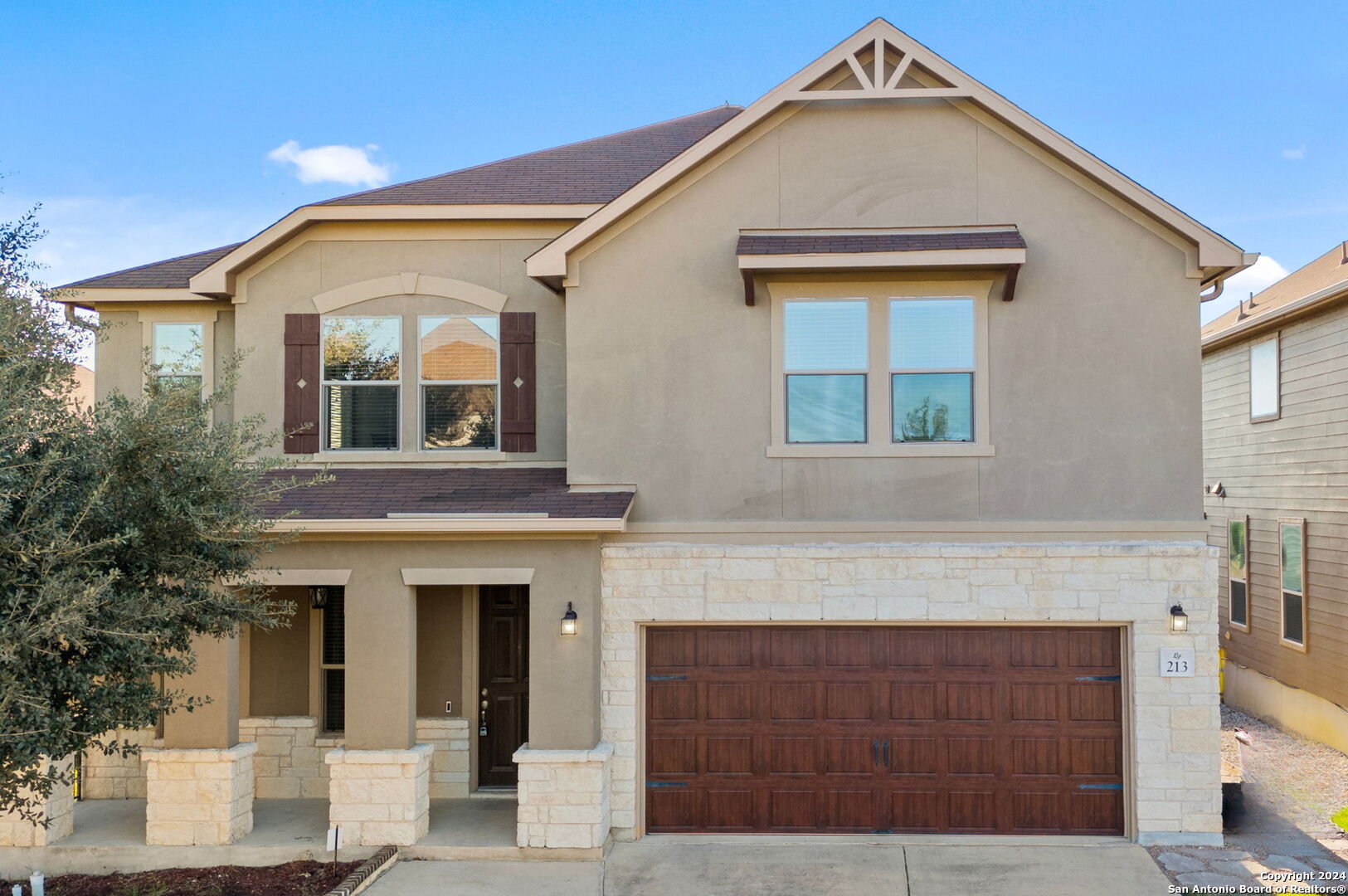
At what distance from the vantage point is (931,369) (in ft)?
30.7

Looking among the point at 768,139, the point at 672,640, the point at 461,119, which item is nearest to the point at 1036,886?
the point at 672,640

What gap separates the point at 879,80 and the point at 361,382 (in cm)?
609

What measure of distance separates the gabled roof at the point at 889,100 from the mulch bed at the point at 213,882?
18.5ft

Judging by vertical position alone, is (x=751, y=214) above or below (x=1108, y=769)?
Answer: above

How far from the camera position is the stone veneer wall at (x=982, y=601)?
29.5 ft

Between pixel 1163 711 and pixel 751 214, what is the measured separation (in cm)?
596

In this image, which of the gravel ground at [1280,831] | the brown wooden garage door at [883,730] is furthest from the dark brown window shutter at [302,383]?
the gravel ground at [1280,831]

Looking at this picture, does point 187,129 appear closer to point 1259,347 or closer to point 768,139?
point 768,139

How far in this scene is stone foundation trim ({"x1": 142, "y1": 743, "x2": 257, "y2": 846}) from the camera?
29.6 ft

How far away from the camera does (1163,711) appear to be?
9039 millimetres

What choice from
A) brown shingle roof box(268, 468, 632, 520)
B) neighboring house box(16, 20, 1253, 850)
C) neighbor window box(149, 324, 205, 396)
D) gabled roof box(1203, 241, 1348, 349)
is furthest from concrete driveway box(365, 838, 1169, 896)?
gabled roof box(1203, 241, 1348, 349)

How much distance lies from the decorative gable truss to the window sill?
3.27 meters

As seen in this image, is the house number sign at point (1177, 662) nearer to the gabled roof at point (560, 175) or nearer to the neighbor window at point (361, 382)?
the gabled roof at point (560, 175)

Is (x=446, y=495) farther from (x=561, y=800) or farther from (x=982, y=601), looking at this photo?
(x=982, y=601)
